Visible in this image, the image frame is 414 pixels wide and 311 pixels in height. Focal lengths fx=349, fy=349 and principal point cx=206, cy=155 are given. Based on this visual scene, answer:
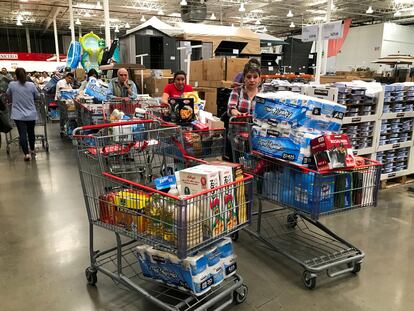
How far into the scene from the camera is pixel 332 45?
1399 centimetres

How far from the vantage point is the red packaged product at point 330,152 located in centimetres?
239

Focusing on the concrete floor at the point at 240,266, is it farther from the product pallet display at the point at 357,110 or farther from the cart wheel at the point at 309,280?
the product pallet display at the point at 357,110

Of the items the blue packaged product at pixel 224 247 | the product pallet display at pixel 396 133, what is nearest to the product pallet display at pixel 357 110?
the product pallet display at pixel 396 133

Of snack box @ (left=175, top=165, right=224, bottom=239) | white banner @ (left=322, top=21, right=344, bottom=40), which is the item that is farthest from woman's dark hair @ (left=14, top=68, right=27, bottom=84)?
snack box @ (left=175, top=165, right=224, bottom=239)

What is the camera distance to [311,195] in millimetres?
2471

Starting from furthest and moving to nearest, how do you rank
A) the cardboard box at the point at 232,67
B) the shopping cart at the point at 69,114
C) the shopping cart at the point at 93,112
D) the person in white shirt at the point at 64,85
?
the person in white shirt at the point at 64,85 < the shopping cart at the point at 69,114 < the cardboard box at the point at 232,67 < the shopping cart at the point at 93,112

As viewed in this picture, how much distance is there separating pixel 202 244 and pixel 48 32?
31615 millimetres

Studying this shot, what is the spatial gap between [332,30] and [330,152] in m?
3.53

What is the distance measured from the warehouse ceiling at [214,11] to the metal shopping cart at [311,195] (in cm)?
1335

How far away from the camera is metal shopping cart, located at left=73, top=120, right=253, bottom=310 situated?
1.92 meters

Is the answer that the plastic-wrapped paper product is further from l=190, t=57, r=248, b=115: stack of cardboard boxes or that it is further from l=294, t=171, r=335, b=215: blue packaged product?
l=190, t=57, r=248, b=115: stack of cardboard boxes

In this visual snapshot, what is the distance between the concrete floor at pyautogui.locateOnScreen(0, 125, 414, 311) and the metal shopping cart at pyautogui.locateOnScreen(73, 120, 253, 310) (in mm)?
177

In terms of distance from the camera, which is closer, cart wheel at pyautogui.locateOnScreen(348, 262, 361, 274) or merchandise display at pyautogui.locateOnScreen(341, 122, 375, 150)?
cart wheel at pyautogui.locateOnScreen(348, 262, 361, 274)

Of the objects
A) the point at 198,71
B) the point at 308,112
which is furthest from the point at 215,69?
the point at 308,112
